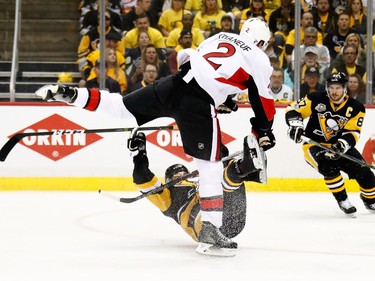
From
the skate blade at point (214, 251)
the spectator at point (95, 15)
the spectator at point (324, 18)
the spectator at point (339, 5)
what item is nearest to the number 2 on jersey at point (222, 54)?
the skate blade at point (214, 251)

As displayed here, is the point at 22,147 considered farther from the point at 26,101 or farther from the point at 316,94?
the point at 316,94

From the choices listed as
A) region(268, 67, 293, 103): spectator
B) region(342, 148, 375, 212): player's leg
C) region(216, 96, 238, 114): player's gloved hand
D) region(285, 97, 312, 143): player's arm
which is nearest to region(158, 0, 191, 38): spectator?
region(268, 67, 293, 103): spectator

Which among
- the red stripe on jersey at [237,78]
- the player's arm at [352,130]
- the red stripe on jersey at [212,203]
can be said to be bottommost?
the red stripe on jersey at [212,203]

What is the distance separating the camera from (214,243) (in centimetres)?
→ 421

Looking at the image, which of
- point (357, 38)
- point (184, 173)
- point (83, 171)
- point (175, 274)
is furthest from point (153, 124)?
point (175, 274)

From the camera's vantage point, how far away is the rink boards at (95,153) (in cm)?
745

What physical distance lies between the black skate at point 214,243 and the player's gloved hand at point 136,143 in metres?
0.57

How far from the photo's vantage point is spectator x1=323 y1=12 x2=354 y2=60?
7.69 metres

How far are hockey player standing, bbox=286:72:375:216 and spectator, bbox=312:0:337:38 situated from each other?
169 cm

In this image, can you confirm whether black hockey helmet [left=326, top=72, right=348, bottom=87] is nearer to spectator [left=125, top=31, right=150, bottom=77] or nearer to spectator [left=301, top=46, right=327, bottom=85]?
spectator [left=301, top=46, right=327, bottom=85]

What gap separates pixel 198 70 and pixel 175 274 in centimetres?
111

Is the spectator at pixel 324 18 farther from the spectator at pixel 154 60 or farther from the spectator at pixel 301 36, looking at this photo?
the spectator at pixel 154 60

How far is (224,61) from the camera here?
14.1 feet

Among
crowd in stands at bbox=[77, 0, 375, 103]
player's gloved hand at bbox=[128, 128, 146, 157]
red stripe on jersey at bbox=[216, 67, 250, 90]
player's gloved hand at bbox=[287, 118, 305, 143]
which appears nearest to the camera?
red stripe on jersey at bbox=[216, 67, 250, 90]
